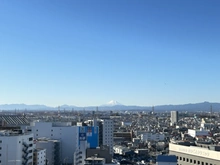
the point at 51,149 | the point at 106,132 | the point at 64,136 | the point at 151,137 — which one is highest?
the point at 64,136

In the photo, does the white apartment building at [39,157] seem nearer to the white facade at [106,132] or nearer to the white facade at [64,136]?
the white facade at [64,136]

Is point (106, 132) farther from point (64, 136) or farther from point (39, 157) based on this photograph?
point (39, 157)

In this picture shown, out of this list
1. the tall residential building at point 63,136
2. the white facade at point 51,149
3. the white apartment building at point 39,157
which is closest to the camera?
the white apartment building at point 39,157

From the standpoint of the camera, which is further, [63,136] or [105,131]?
[105,131]

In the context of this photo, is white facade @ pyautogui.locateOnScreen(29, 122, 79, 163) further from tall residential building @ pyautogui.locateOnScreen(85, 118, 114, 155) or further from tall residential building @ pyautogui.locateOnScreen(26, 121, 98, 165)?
tall residential building @ pyautogui.locateOnScreen(85, 118, 114, 155)

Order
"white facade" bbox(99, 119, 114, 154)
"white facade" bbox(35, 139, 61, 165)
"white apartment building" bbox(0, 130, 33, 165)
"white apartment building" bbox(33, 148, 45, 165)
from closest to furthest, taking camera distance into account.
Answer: "white apartment building" bbox(0, 130, 33, 165), "white apartment building" bbox(33, 148, 45, 165), "white facade" bbox(35, 139, 61, 165), "white facade" bbox(99, 119, 114, 154)

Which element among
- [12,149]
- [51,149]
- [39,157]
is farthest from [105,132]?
[12,149]

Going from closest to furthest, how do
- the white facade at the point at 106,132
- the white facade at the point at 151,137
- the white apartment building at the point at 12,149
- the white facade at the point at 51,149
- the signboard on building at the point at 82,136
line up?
the white apartment building at the point at 12,149 → the white facade at the point at 51,149 → the signboard on building at the point at 82,136 → the white facade at the point at 106,132 → the white facade at the point at 151,137

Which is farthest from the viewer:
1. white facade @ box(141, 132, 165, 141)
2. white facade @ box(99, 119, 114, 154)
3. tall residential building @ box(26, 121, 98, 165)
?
white facade @ box(141, 132, 165, 141)

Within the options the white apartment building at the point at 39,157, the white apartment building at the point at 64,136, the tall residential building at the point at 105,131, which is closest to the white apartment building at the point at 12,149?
the white apartment building at the point at 39,157

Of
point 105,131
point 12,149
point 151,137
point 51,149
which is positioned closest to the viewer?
point 12,149

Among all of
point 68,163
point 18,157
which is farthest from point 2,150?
point 68,163

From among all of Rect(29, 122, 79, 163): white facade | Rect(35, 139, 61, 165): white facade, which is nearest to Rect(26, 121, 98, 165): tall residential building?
Rect(29, 122, 79, 163): white facade

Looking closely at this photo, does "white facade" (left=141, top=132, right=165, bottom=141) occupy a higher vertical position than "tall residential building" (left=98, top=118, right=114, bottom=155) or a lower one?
lower
